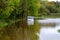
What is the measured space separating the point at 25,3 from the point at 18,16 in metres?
2.80

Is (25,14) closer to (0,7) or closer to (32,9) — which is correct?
(32,9)

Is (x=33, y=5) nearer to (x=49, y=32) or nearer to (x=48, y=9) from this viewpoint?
(x=48, y=9)

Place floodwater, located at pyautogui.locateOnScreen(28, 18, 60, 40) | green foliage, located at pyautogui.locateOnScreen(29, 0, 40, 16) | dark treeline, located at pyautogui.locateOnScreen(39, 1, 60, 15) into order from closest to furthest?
floodwater, located at pyautogui.locateOnScreen(28, 18, 60, 40), green foliage, located at pyautogui.locateOnScreen(29, 0, 40, 16), dark treeline, located at pyautogui.locateOnScreen(39, 1, 60, 15)

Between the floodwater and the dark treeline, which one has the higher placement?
the floodwater

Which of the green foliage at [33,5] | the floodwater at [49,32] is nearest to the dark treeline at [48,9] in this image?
the green foliage at [33,5]

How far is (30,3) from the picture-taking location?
3400cm

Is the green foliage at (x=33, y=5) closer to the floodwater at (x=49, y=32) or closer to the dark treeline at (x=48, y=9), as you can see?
the floodwater at (x=49, y=32)

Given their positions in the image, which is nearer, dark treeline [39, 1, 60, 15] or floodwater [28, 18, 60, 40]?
floodwater [28, 18, 60, 40]

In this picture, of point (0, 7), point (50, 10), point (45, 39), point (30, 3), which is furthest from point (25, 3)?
point (45, 39)

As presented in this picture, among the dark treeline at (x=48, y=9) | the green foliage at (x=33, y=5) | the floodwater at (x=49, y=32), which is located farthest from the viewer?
the dark treeline at (x=48, y=9)

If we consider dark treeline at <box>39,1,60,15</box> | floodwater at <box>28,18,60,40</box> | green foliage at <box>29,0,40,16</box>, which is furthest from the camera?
dark treeline at <box>39,1,60,15</box>

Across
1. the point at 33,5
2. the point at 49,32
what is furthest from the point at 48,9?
the point at 49,32

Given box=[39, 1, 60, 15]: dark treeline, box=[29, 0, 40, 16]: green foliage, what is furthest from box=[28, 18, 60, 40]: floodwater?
box=[39, 1, 60, 15]: dark treeline

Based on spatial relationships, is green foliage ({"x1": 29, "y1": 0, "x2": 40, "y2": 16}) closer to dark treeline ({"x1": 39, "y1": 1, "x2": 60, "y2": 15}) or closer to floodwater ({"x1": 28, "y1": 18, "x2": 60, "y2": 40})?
floodwater ({"x1": 28, "y1": 18, "x2": 60, "y2": 40})
